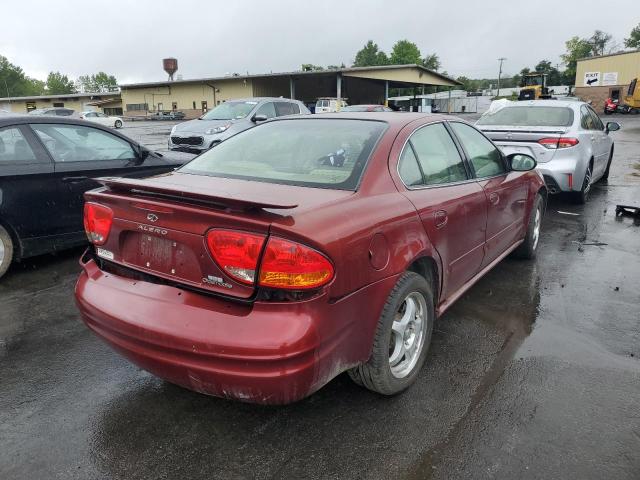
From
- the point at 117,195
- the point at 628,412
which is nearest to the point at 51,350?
the point at 117,195

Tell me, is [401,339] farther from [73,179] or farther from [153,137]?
[153,137]

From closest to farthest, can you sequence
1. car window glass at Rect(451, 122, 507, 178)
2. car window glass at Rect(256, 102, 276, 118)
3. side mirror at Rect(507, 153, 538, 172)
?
car window glass at Rect(451, 122, 507, 178) < side mirror at Rect(507, 153, 538, 172) < car window glass at Rect(256, 102, 276, 118)

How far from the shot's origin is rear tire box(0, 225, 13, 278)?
15.1ft

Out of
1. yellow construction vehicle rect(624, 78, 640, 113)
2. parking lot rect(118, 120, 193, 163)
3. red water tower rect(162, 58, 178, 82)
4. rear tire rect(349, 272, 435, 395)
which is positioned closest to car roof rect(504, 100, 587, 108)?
parking lot rect(118, 120, 193, 163)

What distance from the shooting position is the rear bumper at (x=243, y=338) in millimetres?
2102

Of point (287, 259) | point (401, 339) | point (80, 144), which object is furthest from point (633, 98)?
point (287, 259)

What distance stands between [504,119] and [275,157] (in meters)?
6.12

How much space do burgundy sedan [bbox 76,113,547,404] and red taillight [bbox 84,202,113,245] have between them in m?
0.01

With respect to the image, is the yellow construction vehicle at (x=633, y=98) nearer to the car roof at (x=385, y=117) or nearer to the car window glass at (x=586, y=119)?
the car window glass at (x=586, y=119)

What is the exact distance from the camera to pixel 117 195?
2590 millimetres

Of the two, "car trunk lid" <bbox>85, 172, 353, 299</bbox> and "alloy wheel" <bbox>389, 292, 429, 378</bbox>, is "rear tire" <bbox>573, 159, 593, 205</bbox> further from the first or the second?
"car trunk lid" <bbox>85, 172, 353, 299</bbox>

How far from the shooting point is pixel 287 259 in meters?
2.13

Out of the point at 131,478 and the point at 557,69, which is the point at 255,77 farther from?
the point at 557,69

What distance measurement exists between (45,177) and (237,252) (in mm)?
3536
